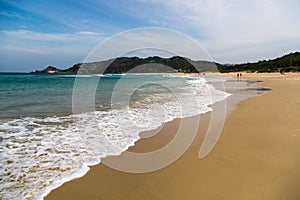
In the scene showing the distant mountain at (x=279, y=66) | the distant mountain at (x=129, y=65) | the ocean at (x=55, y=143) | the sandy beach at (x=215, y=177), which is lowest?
the sandy beach at (x=215, y=177)

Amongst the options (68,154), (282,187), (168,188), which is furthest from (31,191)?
(282,187)

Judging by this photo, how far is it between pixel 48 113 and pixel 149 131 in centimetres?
504

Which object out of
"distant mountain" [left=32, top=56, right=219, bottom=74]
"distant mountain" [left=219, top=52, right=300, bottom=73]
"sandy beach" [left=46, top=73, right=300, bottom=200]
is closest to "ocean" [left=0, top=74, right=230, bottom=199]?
"sandy beach" [left=46, top=73, right=300, bottom=200]

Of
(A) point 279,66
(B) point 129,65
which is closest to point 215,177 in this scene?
(B) point 129,65

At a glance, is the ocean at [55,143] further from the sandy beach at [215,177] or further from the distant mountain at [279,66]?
the distant mountain at [279,66]

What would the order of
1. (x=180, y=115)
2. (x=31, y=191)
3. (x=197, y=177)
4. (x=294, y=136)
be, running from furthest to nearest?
(x=180, y=115) → (x=294, y=136) → (x=197, y=177) → (x=31, y=191)

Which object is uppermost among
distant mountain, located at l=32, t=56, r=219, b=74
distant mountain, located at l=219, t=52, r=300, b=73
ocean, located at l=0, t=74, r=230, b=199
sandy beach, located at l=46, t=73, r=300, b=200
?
distant mountain, located at l=219, t=52, r=300, b=73

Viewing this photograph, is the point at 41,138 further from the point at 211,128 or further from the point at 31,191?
the point at 211,128

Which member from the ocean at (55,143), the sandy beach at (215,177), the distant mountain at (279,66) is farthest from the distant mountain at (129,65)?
the distant mountain at (279,66)

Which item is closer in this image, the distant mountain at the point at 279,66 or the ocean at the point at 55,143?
the ocean at the point at 55,143

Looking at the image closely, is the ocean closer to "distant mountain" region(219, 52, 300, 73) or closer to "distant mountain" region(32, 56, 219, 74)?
"distant mountain" region(32, 56, 219, 74)

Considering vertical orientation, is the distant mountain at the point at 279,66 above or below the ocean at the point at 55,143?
above

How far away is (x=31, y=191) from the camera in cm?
322

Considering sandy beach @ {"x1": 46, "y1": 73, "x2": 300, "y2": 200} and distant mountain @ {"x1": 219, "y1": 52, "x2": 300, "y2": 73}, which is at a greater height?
distant mountain @ {"x1": 219, "y1": 52, "x2": 300, "y2": 73}
